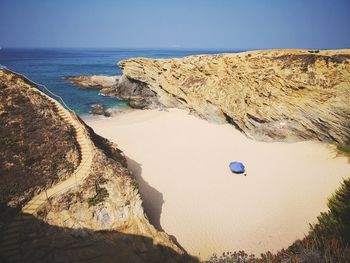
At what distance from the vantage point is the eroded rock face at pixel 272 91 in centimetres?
1809

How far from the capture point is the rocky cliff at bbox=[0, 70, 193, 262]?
9.22 meters

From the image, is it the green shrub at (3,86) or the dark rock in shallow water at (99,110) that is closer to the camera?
the green shrub at (3,86)

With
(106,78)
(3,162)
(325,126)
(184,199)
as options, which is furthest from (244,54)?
(106,78)

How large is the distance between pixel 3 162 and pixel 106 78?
44.2 meters

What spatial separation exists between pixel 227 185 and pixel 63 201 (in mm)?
10426

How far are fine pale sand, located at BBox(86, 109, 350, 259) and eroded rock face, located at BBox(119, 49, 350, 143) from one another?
5.14ft

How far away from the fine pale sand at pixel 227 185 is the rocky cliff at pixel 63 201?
2.67 meters

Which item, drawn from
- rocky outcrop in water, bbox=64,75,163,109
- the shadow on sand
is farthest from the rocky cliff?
rocky outcrop in water, bbox=64,75,163,109

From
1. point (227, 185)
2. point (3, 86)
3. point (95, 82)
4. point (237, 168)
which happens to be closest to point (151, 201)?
point (227, 185)

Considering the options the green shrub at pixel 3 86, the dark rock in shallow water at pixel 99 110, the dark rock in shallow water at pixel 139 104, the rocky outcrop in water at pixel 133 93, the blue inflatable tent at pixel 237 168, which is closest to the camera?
the green shrub at pixel 3 86

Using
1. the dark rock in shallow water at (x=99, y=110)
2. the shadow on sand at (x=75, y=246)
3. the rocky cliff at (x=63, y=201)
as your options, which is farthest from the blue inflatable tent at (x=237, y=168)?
the dark rock in shallow water at (x=99, y=110)

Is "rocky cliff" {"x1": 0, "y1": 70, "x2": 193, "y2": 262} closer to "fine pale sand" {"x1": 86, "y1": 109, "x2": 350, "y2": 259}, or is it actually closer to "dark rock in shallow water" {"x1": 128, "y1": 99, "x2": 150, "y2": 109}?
"fine pale sand" {"x1": 86, "y1": 109, "x2": 350, "y2": 259}

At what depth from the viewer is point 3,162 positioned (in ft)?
34.7

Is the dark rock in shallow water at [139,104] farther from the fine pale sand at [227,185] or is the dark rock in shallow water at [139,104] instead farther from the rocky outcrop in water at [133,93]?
the fine pale sand at [227,185]
